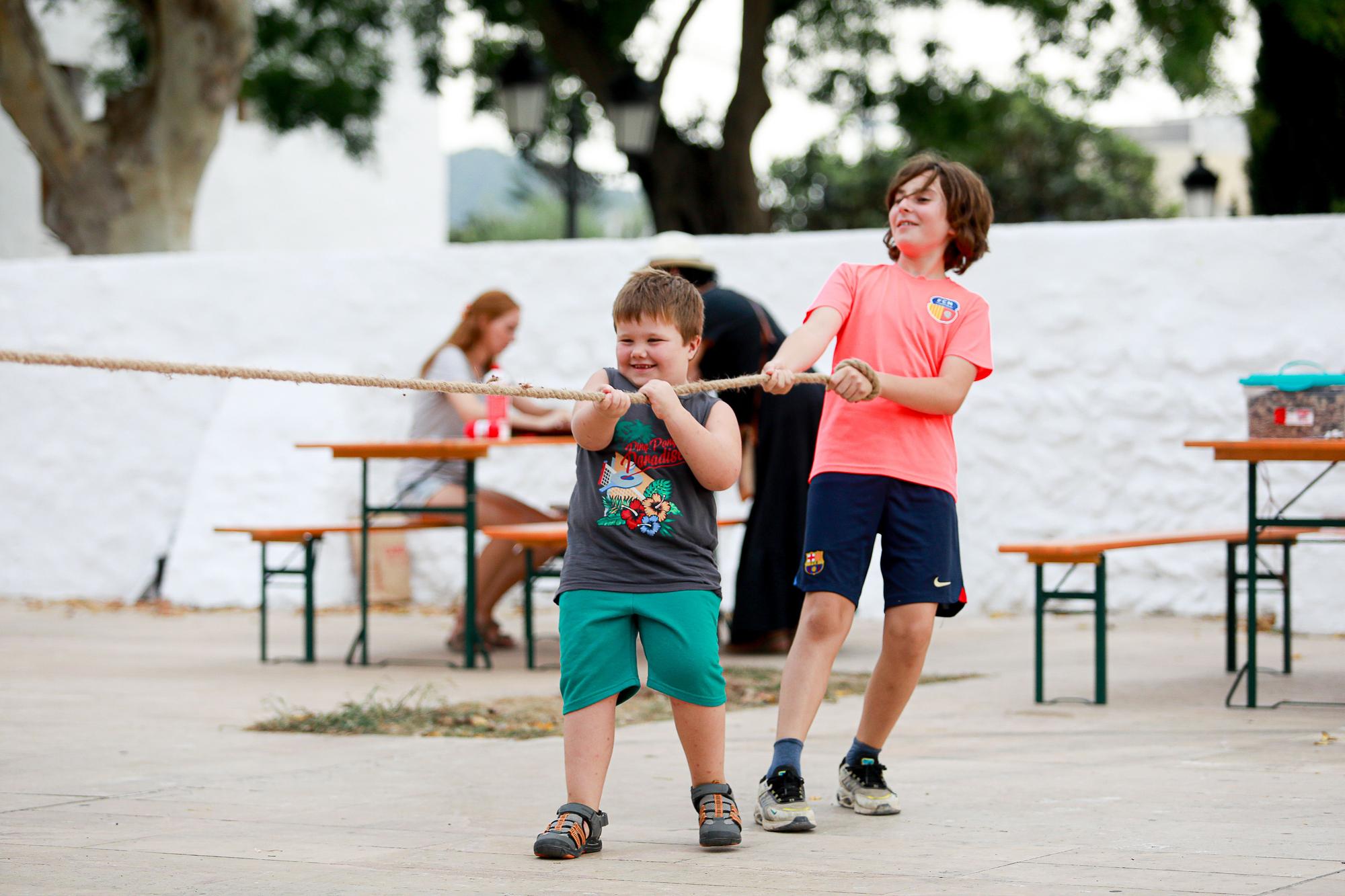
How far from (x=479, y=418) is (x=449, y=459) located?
21.1 inches

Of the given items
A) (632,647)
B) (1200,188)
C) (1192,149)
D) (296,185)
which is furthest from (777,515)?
(1192,149)

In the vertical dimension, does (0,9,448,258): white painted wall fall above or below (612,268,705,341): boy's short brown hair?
above

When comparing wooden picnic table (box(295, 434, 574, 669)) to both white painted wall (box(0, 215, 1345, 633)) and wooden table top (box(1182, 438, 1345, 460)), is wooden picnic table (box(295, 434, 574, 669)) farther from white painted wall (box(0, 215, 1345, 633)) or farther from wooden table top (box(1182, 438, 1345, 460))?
wooden table top (box(1182, 438, 1345, 460))

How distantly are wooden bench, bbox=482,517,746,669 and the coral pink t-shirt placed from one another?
2.45 metres

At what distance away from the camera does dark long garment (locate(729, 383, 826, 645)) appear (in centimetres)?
718

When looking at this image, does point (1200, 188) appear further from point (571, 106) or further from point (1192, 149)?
point (1192, 149)

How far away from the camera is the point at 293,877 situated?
131 inches

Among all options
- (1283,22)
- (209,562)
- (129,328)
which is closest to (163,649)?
(209,562)

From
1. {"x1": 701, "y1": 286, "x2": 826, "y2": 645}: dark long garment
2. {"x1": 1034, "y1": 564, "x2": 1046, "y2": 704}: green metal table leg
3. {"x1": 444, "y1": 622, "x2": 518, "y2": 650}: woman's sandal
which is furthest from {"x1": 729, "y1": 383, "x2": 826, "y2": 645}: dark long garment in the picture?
{"x1": 1034, "y1": 564, "x2": 1046, "y2": 704}: green metal table leg

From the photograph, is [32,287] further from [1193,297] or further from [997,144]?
[997,144]

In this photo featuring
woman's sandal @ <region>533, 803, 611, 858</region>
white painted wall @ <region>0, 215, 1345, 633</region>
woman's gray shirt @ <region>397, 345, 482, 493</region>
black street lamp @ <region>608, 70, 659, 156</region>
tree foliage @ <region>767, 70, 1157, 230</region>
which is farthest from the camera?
tree foliage @ <region>767, 70, 1157, 230</region>

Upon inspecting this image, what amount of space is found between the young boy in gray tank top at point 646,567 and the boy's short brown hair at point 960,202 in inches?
31.2

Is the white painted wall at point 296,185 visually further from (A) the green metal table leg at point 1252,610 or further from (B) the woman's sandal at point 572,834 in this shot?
(B) the woman's sandal at point 572,834

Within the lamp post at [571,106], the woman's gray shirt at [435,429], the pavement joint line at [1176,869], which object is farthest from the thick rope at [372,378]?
the lamp post at [571,106]
